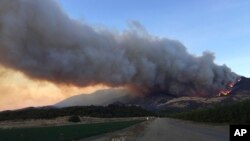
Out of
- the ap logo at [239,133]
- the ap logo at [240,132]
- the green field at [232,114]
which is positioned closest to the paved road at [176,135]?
the green field at [232,114]

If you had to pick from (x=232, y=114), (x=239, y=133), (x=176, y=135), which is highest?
(x=232, y=114)

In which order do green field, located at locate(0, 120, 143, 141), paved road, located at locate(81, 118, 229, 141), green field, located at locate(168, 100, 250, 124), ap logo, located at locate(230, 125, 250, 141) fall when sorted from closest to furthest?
1. ap logo, located at locate(230, 125, 250, 141)
2. paved road, located at locate(81, 118, 229, 141)
3. green field, located at locate(0, 120, 143, 141)
4. green field, located at locate(168, 100, 250, 124)

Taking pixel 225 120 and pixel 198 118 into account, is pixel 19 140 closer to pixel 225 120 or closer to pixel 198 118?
pixel 225 120

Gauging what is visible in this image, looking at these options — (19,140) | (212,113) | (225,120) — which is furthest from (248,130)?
(212,113)

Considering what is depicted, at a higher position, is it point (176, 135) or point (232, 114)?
point (232, 114)

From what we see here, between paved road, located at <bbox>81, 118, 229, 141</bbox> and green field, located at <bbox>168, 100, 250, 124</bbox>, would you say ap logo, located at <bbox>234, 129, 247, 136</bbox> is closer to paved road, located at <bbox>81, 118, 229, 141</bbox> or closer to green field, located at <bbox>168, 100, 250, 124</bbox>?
paved road, located at <bbox>81, 118, 229, 141</bbox>

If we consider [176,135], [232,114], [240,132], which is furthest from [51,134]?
[240,132]

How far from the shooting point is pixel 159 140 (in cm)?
4291

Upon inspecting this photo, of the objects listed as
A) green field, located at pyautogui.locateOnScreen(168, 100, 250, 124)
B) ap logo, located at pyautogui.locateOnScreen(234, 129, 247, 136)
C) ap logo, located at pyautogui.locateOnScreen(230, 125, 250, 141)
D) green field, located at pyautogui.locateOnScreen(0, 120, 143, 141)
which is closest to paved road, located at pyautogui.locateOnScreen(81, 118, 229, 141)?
green field, located at pyautogui.locateOnScreen(168, 100, 250, 124)

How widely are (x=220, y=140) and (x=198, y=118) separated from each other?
7438 centimetres

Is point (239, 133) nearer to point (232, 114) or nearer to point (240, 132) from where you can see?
point (240, 132)

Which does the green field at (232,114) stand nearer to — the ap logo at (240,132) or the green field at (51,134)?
the green field at (51,134)

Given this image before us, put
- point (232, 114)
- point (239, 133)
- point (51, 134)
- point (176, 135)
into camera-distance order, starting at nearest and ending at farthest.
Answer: point (239, 133), point (176, 135), point (232, 114), point (51, 134)

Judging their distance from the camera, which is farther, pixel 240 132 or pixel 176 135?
pixel 176 135
